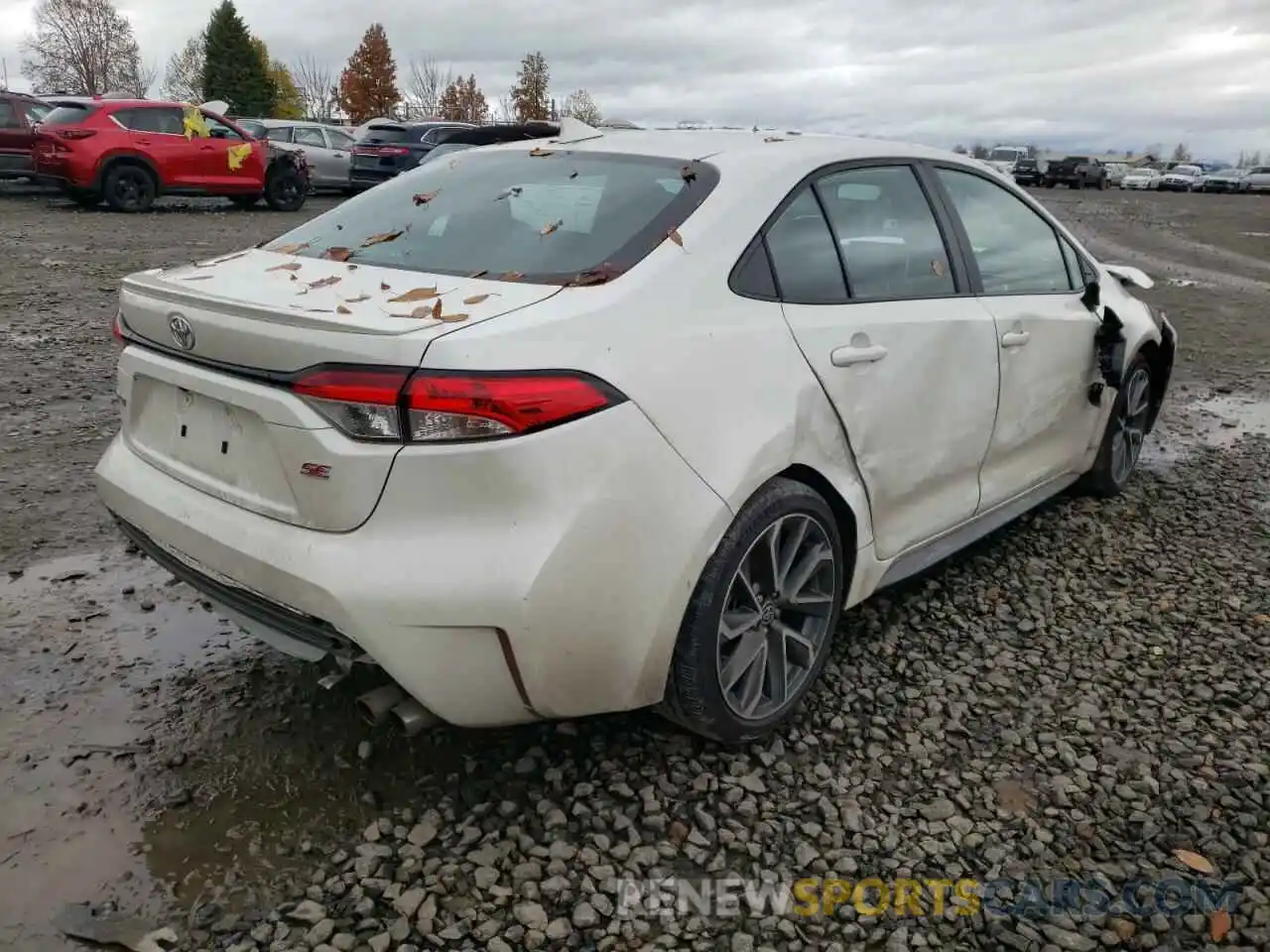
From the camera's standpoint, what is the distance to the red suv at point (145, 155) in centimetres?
1425

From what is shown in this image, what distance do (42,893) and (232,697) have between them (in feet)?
2.61

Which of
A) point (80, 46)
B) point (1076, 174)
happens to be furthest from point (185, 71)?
point (1076, 174)

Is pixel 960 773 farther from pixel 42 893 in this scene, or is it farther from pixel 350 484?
pixel 42 893

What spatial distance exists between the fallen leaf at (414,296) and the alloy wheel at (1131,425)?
3.40 meters

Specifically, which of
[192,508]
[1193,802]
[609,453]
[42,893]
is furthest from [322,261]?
[1193,802]

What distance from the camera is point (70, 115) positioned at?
1426cm

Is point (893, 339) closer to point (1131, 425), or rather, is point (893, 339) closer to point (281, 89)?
point (1131, 425)

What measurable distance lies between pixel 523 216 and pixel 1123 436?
321cm

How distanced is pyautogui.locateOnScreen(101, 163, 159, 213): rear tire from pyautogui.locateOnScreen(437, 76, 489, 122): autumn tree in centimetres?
4953

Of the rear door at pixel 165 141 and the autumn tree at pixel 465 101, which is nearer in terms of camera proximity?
the rear door at pixel 165 141

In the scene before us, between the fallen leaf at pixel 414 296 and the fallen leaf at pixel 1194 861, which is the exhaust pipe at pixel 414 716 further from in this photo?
the fallen leaf at pixel 1194 861

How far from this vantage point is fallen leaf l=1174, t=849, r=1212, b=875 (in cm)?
237

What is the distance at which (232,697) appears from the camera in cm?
290

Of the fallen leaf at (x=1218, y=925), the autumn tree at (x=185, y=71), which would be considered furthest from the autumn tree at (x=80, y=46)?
the fallen leaf at (x=1218, y=925)
